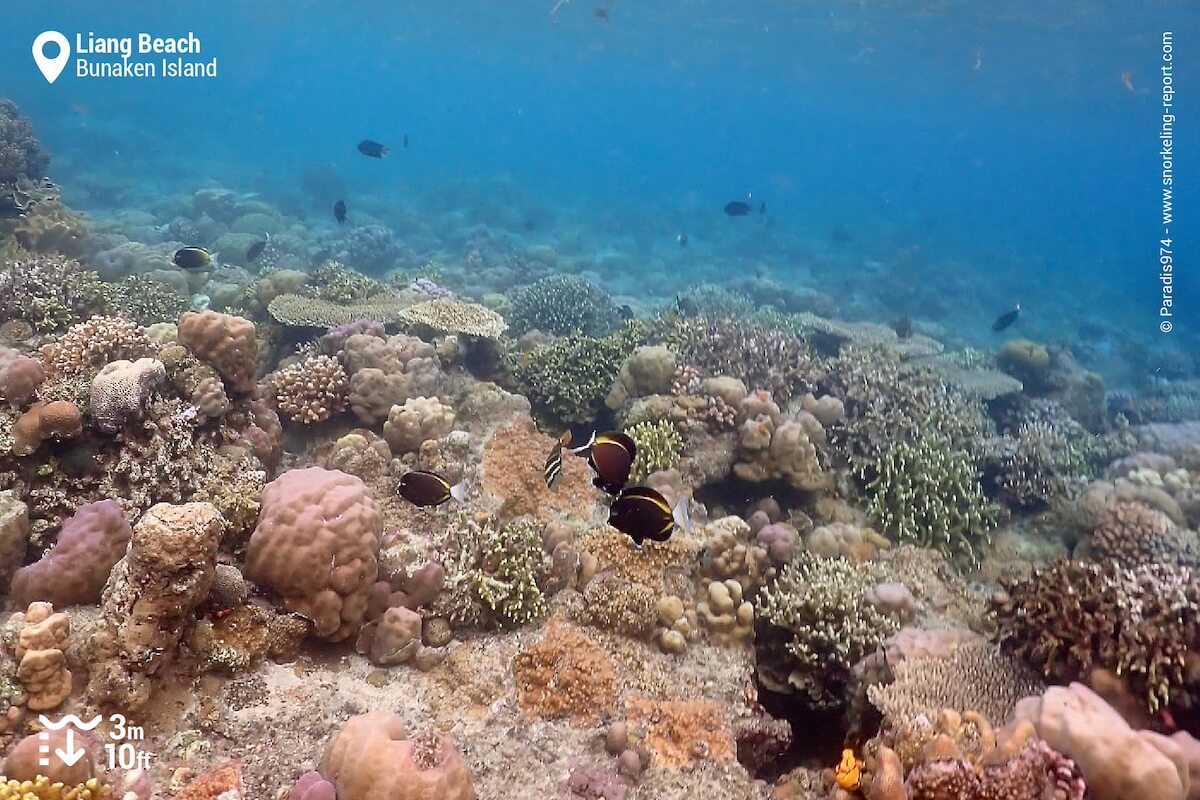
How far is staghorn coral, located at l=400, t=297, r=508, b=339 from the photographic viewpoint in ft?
31.6

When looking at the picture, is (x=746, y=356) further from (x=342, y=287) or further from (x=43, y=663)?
(x=43, y=663)

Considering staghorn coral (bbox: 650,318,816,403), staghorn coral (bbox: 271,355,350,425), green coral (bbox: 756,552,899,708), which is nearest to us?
green coral (bbox: 756,552,899,708)

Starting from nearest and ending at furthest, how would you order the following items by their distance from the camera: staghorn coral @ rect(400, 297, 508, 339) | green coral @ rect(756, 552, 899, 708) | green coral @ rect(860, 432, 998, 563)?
green coral @ rect(756, 552, 899, 708) → green coral @ rect(860, 432, 998, 563) → staghorn coral @ rect(400, 297, 508, 339)

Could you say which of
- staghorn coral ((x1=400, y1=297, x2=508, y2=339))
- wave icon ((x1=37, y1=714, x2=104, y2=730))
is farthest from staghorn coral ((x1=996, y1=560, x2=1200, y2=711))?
staghorn coral ((x1=400, y1=297, x2=508, y2=339))

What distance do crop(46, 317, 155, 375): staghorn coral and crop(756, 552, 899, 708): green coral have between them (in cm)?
645

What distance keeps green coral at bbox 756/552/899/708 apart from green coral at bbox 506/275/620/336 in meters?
9.44

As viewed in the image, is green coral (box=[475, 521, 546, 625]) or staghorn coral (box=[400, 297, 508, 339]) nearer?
green coral (box=[475, 521, 546, 625])

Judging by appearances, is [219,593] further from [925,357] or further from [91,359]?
[925,357]

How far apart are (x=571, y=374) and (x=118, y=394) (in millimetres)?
5527

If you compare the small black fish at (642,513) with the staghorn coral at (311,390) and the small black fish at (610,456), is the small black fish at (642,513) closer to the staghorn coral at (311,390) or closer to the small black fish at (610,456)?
the small black fish at (610,456)

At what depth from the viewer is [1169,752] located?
332 centimetres

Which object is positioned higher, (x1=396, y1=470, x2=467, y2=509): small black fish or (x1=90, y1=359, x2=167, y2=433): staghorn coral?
(x1=90, y1=359, x2=167, y2=433): staghorn coral

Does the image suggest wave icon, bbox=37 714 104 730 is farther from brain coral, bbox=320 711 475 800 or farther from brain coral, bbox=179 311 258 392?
brain coral, bbox=179 311 258 392

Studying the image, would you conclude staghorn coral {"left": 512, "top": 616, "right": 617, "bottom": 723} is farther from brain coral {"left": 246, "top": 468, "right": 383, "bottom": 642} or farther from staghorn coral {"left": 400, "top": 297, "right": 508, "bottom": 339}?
staghorn coral {"left": 400, "top": 297, "right": 508, "bottom": 339}
